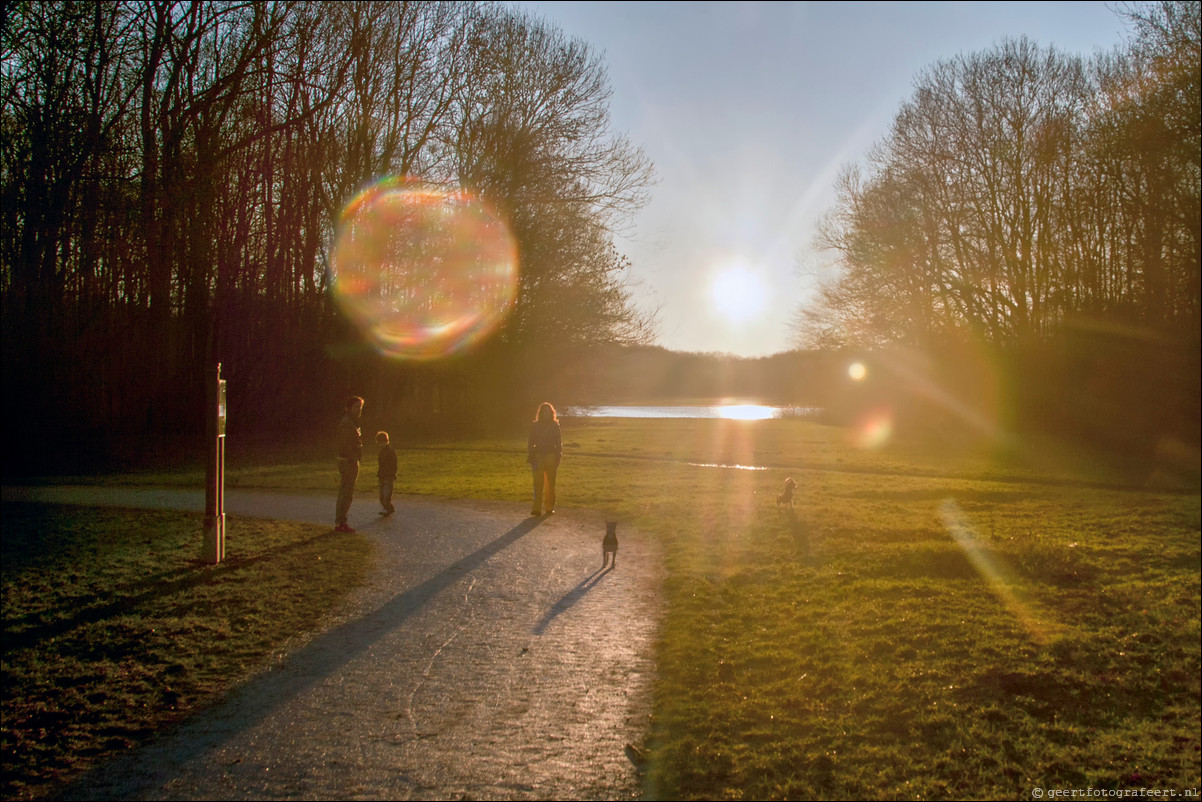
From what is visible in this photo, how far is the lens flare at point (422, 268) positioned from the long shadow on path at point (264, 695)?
24.3 metres

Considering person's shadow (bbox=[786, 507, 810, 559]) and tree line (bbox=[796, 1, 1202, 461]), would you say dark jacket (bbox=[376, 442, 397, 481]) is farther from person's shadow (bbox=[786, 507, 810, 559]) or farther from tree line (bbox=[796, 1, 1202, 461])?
tree line (bbox=[796, 1, 1202, 461])

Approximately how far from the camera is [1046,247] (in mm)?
32094

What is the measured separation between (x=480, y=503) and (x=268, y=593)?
697cm

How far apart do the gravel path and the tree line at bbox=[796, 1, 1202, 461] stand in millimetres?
20468

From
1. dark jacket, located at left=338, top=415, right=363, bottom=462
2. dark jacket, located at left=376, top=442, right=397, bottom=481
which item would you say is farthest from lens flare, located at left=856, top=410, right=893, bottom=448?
dark jacket, located at left=338, top=415, right=363, bottom=462

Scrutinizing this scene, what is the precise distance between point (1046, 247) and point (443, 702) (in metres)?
32.3

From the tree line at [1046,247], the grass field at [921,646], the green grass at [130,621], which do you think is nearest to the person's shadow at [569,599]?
the grass field at [921,646]

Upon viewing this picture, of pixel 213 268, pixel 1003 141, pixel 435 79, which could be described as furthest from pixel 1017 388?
pixel 213 268

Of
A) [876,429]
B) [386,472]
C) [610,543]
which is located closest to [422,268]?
[386,472]

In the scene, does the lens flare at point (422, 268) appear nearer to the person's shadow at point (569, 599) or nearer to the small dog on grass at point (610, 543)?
the small dog on grass at point (610, 543)

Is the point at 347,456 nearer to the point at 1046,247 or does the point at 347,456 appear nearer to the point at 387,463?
the point at 387,463

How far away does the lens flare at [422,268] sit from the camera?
31.2 m

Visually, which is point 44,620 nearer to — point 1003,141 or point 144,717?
point 144,717

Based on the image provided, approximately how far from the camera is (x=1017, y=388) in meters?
31.8
